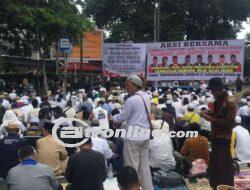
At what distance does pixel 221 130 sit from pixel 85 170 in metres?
1.80

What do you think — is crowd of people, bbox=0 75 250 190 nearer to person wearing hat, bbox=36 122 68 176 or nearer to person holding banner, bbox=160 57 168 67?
person wearing hat, bbox=36 122 68 176

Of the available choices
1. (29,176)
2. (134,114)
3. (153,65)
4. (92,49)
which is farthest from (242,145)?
(92,49)

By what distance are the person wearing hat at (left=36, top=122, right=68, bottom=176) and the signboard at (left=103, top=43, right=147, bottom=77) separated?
51.4ft

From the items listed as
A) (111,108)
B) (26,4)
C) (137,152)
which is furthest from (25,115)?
(26,4)

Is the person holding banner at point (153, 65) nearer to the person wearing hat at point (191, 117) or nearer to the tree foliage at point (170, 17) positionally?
the person wearing hat at point (191, 117)

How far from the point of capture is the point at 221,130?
6.71 metres

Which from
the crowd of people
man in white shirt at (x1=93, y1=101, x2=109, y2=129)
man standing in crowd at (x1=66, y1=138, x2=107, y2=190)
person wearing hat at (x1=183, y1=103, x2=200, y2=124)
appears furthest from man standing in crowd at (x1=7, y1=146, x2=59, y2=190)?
person wearing hat at (x1=183, y1=103, x2=200, y2=124)

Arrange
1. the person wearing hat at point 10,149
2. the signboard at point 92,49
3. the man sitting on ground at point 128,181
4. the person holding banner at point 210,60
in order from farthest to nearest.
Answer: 1. the signboard at point 92,49
2. the person holding banner at point 210,60
3. the person wearing hat at point 10,149
4. the man sitting on ground at point 128,181

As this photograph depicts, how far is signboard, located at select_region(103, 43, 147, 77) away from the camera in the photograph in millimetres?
24922

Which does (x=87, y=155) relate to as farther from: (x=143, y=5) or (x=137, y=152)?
(x=143, y=5)

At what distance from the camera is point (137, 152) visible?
7.84 m

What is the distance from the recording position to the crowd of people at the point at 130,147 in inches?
262

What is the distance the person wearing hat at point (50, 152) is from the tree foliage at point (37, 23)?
55.0 feet

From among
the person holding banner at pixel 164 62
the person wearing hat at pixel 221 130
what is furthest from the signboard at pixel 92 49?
the person wearing hat at pixel 221 130
